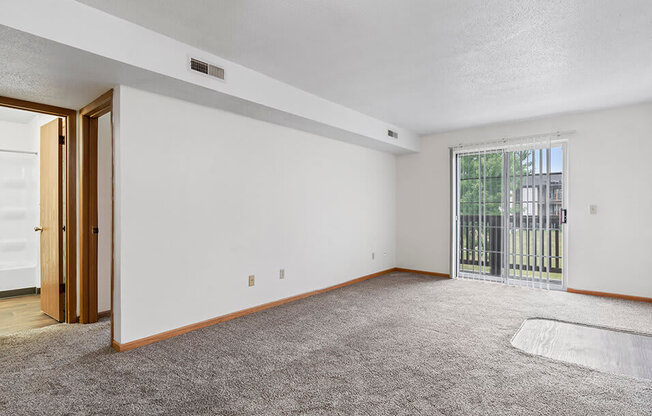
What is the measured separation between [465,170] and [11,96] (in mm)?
5777

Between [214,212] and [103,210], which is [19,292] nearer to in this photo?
[103,210]

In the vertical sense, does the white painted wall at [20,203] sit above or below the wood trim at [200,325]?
above

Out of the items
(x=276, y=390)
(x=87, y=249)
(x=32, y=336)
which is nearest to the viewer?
(x=276, y=390)

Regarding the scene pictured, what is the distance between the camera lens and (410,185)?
6375mm

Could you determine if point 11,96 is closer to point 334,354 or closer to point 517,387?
point 334,354

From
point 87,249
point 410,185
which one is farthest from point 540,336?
point 87,249

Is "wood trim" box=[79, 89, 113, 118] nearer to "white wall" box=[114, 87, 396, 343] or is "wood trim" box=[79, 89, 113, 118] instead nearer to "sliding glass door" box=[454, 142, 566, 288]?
"white wall" box=[114, 87, 396, 343]

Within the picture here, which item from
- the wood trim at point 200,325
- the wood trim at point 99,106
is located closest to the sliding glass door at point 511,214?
the wood trim at point 200,325

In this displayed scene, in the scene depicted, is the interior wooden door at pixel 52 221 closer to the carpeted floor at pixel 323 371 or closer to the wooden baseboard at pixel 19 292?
the carpeted floor at pixel 323 371

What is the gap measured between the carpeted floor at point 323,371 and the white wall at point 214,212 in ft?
1.29

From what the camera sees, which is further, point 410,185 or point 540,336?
point 410,185

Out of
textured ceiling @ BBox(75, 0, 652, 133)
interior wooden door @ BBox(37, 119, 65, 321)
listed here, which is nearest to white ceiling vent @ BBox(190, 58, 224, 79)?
textured ceiling @ BBox(75, 0, 652, 133)

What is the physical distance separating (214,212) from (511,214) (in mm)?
4247

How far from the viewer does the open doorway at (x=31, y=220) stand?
3.71 meters
